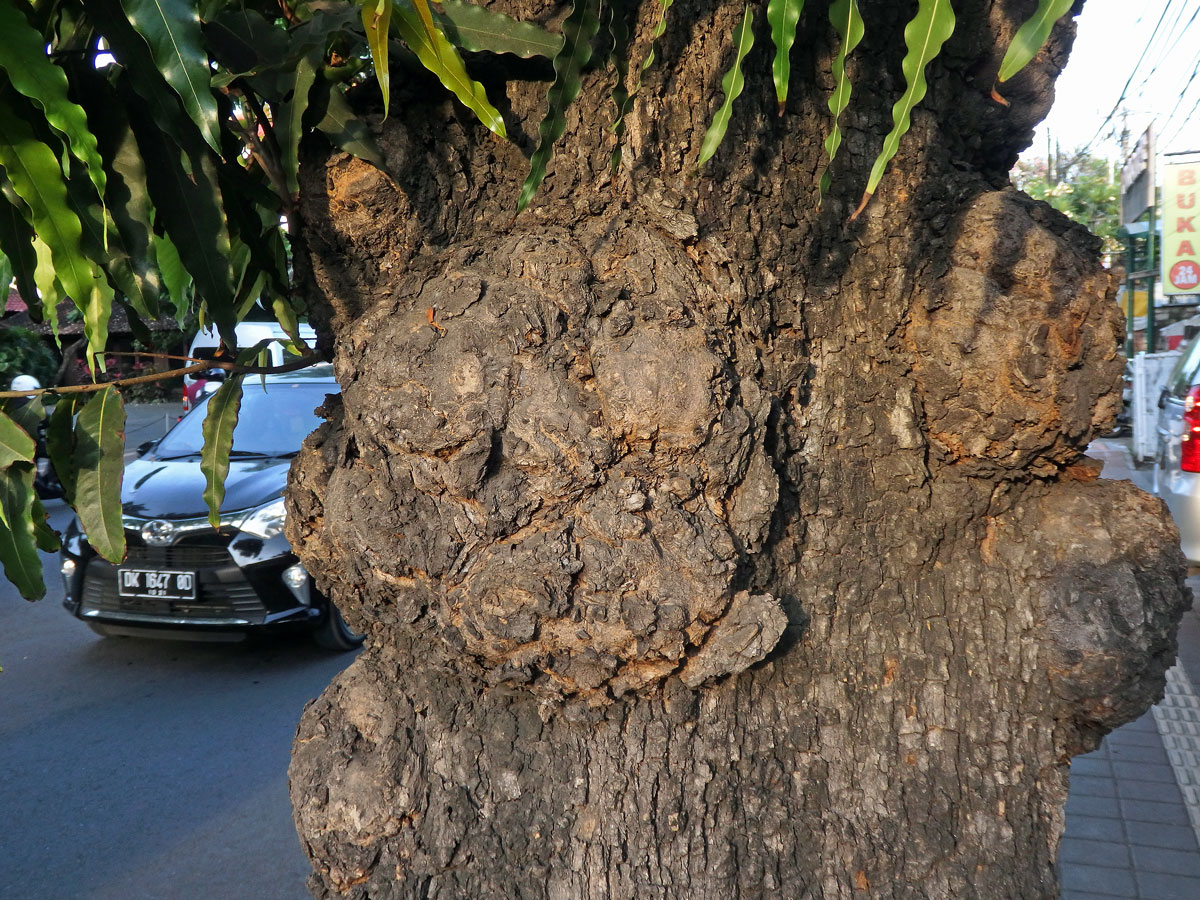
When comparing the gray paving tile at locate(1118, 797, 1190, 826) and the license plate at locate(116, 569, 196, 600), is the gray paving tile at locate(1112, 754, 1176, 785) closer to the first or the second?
the gray paving tile at locate(1118, 797, 1190, 826)

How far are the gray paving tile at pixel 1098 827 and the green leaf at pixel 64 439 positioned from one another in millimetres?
4198

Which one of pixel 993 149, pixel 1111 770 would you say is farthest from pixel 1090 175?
pixel 993 149

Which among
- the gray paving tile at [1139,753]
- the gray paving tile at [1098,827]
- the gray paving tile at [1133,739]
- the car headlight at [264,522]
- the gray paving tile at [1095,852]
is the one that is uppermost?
the car headlight at [264,522]

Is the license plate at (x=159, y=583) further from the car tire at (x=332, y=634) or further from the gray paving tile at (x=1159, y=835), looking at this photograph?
the gray paving tile at (x=1159, y=835)

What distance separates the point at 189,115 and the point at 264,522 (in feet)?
16.1

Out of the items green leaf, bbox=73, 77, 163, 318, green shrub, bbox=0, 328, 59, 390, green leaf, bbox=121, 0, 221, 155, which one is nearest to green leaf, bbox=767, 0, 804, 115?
green leaf, bbox=121, 0, 221, 155

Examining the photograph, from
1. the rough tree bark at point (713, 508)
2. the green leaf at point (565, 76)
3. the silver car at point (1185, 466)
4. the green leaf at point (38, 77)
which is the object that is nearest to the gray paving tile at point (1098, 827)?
the silver car at point (1185, 466)

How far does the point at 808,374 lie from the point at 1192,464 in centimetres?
557

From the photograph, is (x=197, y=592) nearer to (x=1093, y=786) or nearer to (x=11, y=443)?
(x=11, y=443)

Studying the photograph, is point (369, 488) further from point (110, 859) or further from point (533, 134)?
point (110, 859)

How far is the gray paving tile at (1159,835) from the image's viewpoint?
4.15m

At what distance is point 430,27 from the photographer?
1492mm

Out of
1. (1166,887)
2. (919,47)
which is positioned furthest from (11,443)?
(1166,887)

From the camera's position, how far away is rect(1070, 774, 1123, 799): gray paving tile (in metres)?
4.67
